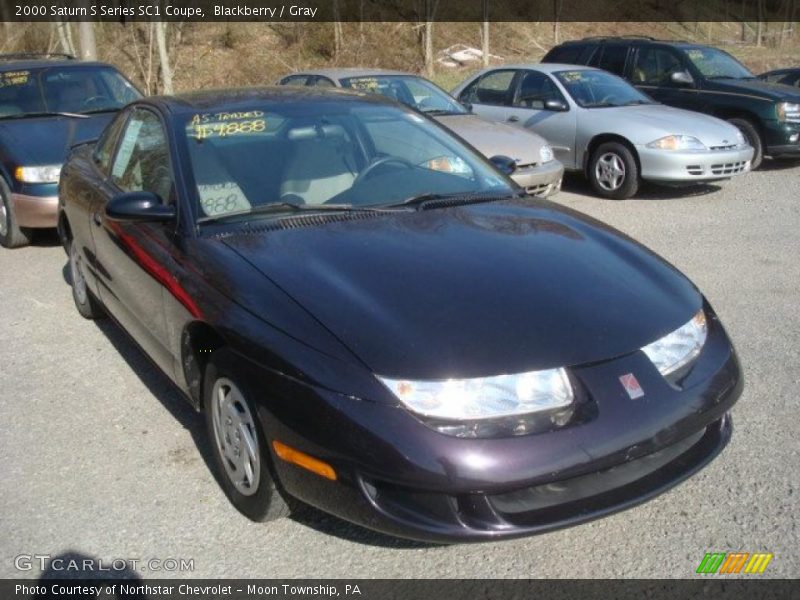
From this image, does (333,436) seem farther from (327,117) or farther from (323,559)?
(327,117)

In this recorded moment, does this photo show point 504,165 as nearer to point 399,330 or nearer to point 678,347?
point 678,347

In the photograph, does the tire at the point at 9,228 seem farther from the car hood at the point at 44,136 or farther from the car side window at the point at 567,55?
the car side window at the point at 567,55

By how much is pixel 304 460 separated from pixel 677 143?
739 centimetres

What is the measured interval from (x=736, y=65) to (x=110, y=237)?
10217 mm

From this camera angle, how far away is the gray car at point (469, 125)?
25.7ft

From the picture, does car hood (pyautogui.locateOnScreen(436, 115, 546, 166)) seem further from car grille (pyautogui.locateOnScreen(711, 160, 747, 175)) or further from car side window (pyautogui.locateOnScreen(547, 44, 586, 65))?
car side window (pyautogui.locateOnScreen(547, 44, 586, 65))

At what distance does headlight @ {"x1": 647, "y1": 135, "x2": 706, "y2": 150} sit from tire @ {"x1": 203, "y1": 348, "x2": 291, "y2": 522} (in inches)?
275

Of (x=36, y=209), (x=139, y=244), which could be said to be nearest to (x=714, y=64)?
(x=36, y=209)

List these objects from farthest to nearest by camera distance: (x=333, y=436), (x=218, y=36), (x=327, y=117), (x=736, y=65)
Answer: (x=218, y=36)
(x=736, y=65)
(x=327, y=117)
(x=333, y=436)

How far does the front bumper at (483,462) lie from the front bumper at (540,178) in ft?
17.3

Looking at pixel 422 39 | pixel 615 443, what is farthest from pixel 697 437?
pixel 422 39

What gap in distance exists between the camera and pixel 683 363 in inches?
110

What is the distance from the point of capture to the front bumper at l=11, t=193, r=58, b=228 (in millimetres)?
6754

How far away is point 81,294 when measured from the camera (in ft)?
17.3
